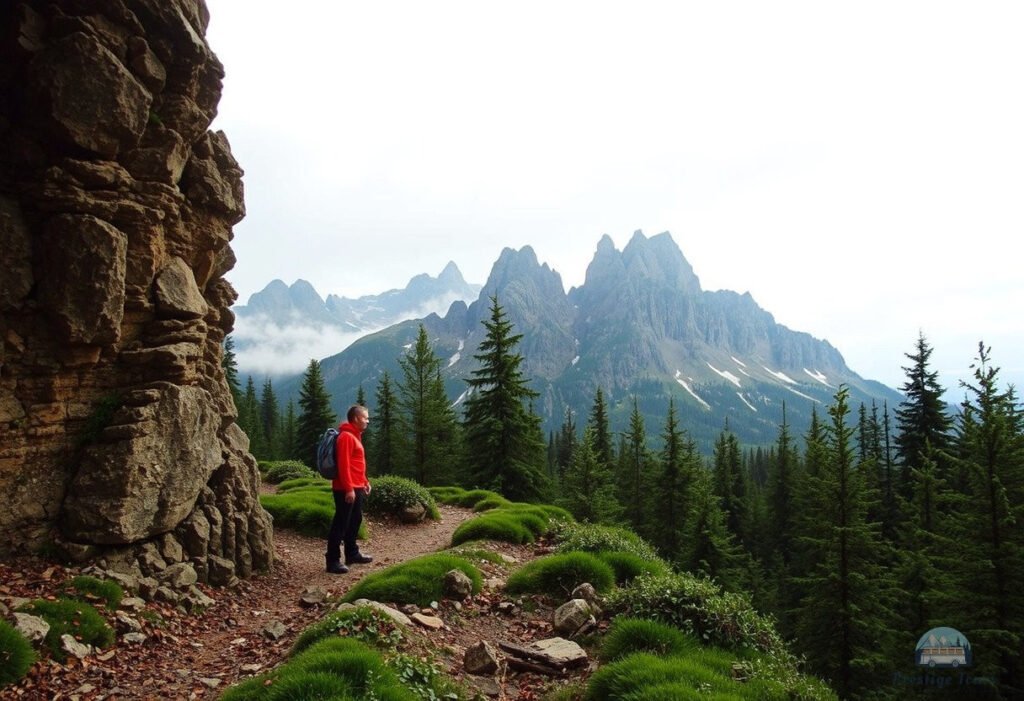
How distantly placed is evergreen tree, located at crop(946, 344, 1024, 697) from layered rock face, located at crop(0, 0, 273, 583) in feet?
68.8

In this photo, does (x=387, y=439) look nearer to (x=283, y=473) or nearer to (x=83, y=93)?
(x=283, y=473)

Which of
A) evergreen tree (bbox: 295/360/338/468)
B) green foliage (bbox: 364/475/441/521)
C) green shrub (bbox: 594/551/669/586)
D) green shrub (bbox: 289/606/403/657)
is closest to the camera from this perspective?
green shrub (bbox: 289/606/403/657)

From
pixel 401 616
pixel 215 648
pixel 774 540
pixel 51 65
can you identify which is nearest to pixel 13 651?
pixel 215 648

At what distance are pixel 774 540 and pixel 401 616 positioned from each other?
62.8 m

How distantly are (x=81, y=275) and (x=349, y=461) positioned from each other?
241 inches

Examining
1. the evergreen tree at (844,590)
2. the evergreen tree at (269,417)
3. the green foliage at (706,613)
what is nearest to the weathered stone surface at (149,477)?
the green foliage at (706,613)

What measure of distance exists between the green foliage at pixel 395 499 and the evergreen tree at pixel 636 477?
1248 inches

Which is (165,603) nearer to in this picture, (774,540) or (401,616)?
(401,616)

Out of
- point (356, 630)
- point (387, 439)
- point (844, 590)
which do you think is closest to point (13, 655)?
point (356, 630)

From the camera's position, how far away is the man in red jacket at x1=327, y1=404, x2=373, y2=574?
39.8 feet

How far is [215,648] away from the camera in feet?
26.8

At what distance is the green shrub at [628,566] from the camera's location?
35.8ft

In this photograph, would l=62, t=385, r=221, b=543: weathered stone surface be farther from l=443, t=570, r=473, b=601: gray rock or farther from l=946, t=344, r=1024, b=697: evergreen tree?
l=946, t=344, r=1024, b=697: evergreen tree

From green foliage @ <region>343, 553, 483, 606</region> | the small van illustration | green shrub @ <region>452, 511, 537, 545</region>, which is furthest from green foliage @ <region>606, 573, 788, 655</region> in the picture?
green shrub @ <region>452, 511, 537, 545</region>
